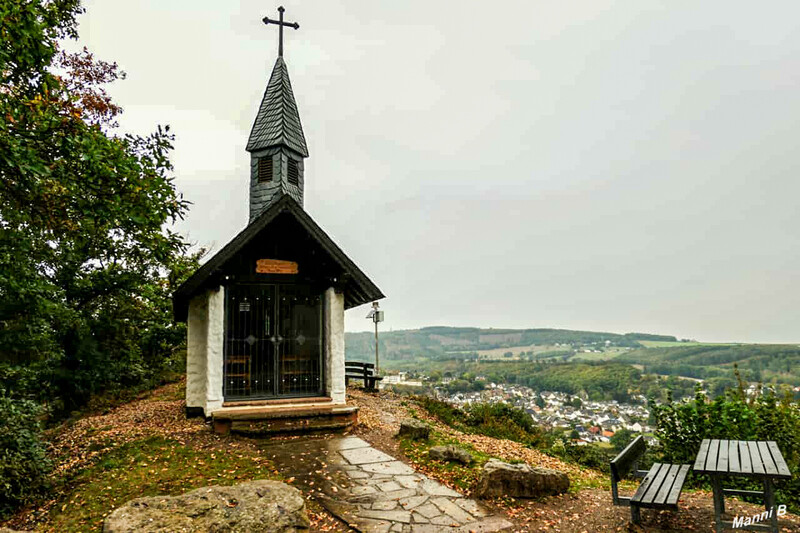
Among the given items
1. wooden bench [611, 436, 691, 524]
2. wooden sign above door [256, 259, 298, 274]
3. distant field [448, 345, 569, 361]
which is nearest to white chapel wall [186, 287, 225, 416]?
wooden sign above door [256, 259, 298, 274]

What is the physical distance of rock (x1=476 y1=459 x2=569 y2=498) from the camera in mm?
5906

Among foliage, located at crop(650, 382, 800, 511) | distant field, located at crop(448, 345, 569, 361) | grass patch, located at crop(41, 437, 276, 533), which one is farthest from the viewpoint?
distant field, located at crop(448, 345, 569, 361)

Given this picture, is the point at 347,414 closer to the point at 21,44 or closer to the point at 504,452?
the point at 504,452

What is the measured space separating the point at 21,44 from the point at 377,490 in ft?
24.0

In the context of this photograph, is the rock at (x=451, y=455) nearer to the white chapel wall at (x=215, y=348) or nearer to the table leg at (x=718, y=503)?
the table leg at (x=718, y=503)

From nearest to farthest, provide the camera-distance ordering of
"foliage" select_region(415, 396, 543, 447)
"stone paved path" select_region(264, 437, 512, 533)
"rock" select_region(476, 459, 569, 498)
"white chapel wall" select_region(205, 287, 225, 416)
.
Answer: "stone paved path" select_region(264, 437, 512, 533), "rock" select_region(476, 459, 569, 498), "white chapel wall" select_region(205, 287, 225, 416), "foliage" select_region(415, 396, 543, 447)

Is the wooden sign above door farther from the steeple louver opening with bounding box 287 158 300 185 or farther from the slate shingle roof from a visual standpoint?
the slate shingle roof

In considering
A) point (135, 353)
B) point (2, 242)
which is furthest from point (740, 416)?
point (135, 353)

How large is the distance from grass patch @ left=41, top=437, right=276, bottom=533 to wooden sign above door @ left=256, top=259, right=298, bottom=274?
12.1ft

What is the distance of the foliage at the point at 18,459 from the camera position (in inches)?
246

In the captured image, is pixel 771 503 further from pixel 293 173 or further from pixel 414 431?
pixel 293 173

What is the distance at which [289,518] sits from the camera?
4.46 metres

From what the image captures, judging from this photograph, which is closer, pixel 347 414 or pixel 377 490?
pixel 377 490

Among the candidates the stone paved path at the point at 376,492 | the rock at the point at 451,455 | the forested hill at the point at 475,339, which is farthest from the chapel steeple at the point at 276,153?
the forested hill at the point at 475,339
